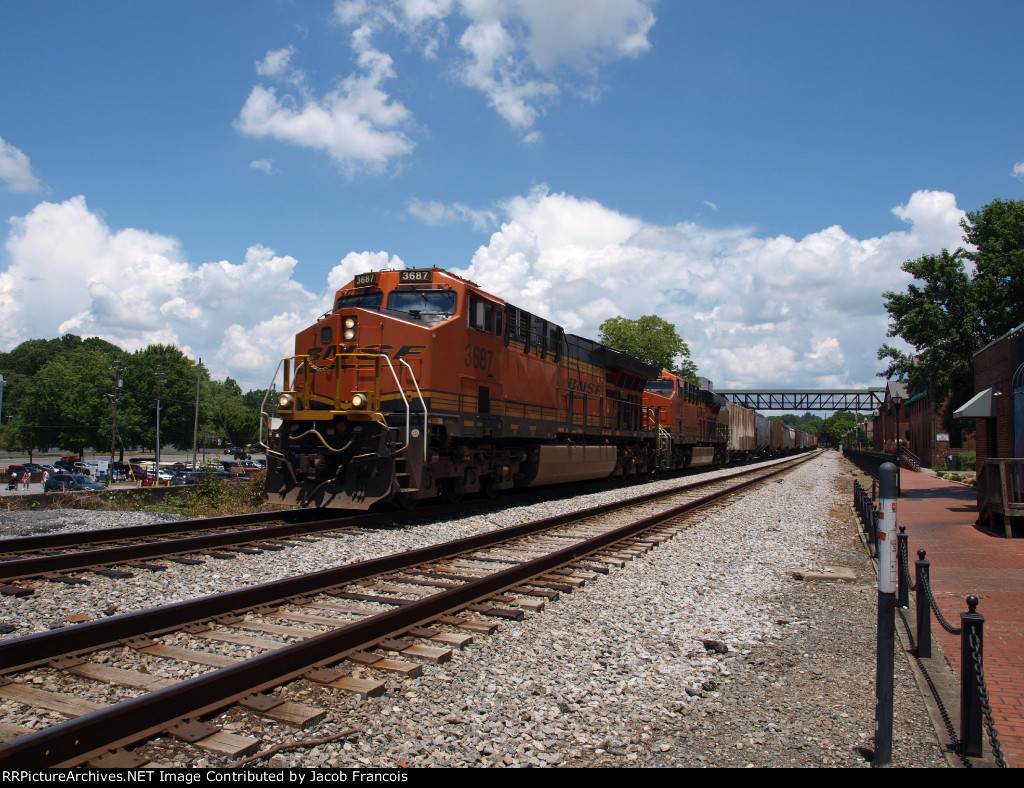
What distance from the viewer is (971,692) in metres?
3.55

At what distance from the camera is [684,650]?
5359mm

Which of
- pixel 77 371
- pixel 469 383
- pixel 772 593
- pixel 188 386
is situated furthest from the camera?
pixel 188 386

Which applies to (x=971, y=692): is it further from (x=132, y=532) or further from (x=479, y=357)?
(x=479, y=357)

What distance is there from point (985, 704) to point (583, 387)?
49.8 ft

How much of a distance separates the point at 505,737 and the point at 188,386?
89.5 meters

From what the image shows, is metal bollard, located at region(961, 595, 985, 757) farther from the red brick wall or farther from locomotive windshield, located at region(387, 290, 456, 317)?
the red brick wall

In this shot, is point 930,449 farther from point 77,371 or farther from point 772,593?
point 77,371

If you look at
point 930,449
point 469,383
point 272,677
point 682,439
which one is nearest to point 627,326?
point 930,449

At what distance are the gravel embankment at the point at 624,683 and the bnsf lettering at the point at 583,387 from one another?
9.34 m

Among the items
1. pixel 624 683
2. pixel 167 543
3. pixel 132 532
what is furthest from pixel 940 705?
pixel 132 532

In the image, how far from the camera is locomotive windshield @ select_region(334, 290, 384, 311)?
41.2ft

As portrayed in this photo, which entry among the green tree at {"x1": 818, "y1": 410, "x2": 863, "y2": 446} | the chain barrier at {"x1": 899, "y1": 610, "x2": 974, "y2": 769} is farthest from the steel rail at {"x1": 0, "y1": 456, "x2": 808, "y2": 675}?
the green tree at {"x1": 818, "y1": 410, "x2": 863, "y2": 446}

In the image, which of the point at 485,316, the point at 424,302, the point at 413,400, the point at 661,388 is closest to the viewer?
the point at 413,400

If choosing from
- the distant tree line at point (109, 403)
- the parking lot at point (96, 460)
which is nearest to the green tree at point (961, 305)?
the parking lot at point (96, 460)
